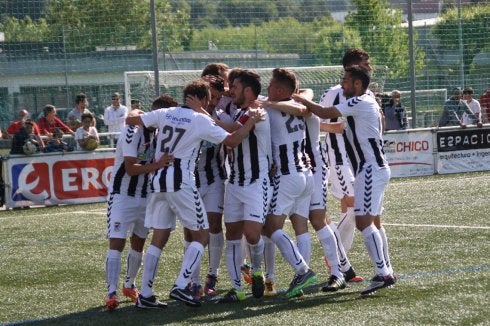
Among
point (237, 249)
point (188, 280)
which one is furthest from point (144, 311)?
point (237, 249)

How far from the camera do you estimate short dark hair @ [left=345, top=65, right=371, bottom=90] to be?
8.77 meters

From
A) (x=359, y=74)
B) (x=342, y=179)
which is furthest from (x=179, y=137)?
(x=342, y=179)

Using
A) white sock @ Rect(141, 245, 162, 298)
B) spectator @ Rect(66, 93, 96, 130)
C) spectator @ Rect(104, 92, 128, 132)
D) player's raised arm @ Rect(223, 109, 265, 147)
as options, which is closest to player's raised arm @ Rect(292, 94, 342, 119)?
player's raised arm @ Rect(223, 109, 265, 147)

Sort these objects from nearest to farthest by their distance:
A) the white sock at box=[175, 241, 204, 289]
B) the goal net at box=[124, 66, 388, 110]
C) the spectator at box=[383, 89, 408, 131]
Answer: the white sock at box=[175, 241, 204, 289]
the goal net at box=[124, 66, 388, 110]
the spectator at box=[383, 89, 408, 131]

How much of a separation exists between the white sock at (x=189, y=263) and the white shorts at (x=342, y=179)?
7.02ft

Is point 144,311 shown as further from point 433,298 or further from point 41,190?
point 41,190

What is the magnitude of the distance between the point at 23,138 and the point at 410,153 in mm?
7693

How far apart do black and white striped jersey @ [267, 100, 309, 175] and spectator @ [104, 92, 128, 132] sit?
12603 mm

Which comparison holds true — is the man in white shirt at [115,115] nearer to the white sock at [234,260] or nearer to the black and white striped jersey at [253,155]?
the white sock at [234,260]

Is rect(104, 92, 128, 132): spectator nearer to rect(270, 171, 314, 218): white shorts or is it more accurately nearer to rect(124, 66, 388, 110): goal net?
rect(124, 66, 388, 110): goal net

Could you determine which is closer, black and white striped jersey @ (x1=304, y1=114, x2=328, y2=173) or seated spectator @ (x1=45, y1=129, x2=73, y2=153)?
black and white striped jersey @ (x1=304, y1=114, x2=328, y2=173)

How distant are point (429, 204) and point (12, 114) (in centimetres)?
951

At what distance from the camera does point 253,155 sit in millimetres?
8586

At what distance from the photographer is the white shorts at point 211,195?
9023 millimetres
